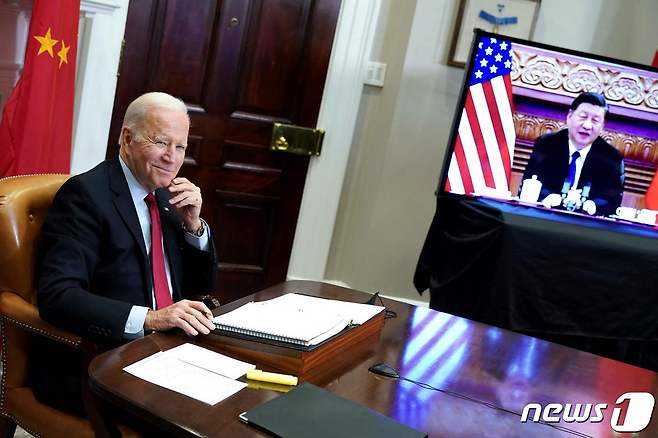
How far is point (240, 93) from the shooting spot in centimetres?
371

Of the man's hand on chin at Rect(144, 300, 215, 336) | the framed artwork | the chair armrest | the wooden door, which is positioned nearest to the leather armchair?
the chair armrest

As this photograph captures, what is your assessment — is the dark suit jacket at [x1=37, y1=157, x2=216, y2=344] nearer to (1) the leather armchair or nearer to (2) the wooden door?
(1) the leather armchair

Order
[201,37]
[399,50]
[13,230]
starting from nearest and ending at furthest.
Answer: [13,230]
[201,37]
[399,50]

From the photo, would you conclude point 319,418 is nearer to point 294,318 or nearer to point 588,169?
point 294,318

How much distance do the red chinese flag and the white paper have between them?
149cm

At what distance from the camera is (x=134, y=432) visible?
4.88 ft

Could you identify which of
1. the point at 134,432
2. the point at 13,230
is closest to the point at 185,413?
the point at 134,432

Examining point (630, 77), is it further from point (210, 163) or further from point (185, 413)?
point (185, 413)

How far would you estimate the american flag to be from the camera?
133 inches

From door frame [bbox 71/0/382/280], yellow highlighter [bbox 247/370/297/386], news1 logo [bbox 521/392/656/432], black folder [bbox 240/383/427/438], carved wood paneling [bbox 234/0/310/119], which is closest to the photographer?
black folder [bbox 240/383/427/438]

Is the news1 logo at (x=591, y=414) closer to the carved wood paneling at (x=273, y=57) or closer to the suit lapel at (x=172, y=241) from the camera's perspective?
the suit lapel at (x=172, y=241)

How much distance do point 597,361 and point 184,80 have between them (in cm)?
241

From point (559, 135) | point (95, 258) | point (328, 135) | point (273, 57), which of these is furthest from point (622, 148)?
point (95, 258)

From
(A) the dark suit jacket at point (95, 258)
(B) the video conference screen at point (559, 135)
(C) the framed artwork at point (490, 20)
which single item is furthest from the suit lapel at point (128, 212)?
(C) the framed artwork at point (490, 20)
